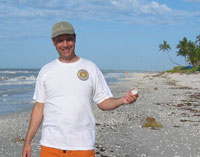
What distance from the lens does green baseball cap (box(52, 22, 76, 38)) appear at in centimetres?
318

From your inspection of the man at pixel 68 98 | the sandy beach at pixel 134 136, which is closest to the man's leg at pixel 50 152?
the man at pixel 68 98

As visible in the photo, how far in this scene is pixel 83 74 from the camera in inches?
123

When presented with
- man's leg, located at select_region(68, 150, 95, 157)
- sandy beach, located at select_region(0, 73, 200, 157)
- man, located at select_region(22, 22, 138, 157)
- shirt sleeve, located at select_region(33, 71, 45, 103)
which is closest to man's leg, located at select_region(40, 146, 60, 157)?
man, located at select_region(22, 22, 138, 157)

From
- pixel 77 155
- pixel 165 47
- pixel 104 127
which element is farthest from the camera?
pixel 165 47

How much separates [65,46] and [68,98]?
22.4 inches

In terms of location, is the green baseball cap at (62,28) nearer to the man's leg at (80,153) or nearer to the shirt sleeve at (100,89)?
the shirt sleeve at (100,89)

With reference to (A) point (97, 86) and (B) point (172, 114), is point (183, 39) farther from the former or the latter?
(A) point (97, 86)

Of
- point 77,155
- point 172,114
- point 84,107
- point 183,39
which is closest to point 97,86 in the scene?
point 84,107

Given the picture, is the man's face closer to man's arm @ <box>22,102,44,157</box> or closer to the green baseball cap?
the green baseball cap

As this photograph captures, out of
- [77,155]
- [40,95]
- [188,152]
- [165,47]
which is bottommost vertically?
[188,152]

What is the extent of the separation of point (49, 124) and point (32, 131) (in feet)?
1.11

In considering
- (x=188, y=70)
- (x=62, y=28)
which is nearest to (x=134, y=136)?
(x=62, y=28)

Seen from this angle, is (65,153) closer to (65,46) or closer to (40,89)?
(40,89)

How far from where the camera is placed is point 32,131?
11.2ft
